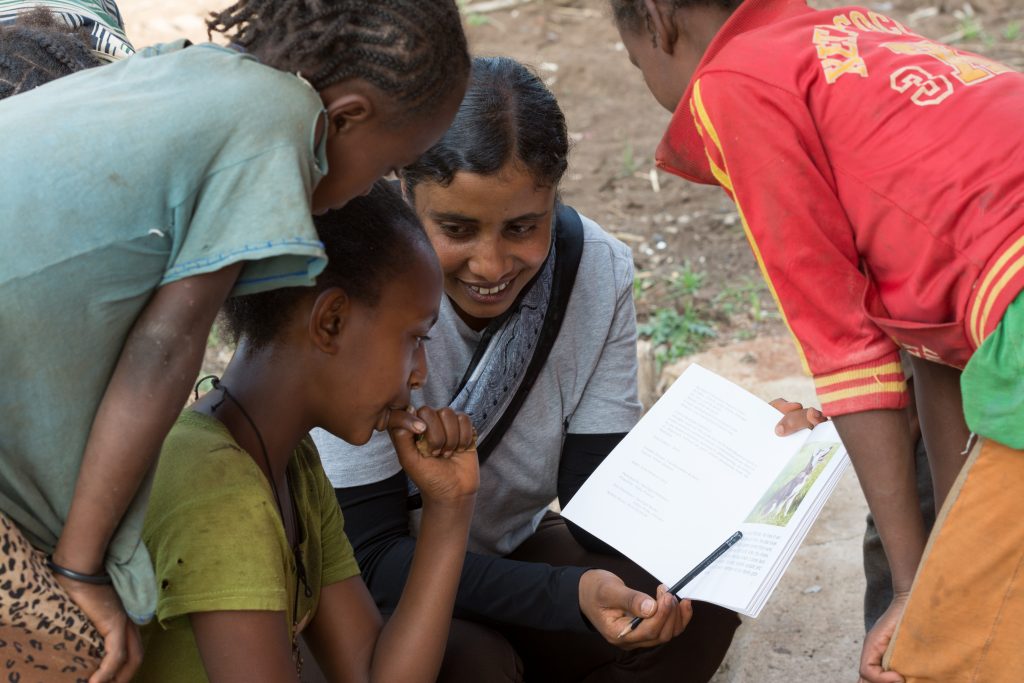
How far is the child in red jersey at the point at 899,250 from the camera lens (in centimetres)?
165

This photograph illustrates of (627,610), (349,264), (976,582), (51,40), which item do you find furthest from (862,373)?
(51,40)

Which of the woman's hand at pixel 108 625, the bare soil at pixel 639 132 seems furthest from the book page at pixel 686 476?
the bare soil at pixel 639 132

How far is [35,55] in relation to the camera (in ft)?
6.26

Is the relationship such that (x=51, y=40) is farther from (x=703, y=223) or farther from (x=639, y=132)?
(x=639, y=132)

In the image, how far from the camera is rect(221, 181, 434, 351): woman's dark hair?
5.64ft

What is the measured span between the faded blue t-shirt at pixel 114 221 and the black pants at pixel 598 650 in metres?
1.04

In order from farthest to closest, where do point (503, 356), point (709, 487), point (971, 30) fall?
1. point (971, 30)
2. point (503, 356)
3. point (709, 487)

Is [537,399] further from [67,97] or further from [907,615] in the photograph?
[67,97]

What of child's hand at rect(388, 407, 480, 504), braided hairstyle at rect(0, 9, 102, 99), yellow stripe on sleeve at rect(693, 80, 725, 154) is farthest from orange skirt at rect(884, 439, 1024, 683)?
braided hairstyle at rect(0, 9, 102, 99)

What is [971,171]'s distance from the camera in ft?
5.47

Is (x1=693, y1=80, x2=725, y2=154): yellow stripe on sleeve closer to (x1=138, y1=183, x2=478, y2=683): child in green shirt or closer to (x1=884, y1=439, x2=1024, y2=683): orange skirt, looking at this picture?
(x1=138, y1=183, x2=478, y2=683): child in green shirt

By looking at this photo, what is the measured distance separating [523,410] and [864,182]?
96 cm

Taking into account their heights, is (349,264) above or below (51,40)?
below

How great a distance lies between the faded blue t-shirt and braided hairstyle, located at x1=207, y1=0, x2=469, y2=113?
0.06 metres
